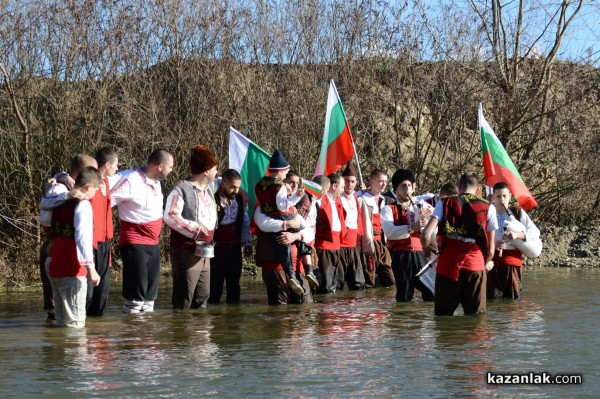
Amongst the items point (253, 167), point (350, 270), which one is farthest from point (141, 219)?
point (350, 270)

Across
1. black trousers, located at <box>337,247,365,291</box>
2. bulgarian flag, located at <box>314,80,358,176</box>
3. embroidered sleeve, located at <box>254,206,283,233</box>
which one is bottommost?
black trousers, located at <box>337,247,365,291</box>

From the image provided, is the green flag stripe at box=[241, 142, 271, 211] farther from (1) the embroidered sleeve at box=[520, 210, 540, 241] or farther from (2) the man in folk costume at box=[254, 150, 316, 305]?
(1) the embroidered sleeve at box=[520, 210, 540, 241]

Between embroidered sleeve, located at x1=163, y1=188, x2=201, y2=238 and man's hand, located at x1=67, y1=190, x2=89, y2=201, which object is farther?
embroidered sleeve, located at x1=163, y1=188, x2=201, y2=238

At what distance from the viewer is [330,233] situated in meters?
15.6

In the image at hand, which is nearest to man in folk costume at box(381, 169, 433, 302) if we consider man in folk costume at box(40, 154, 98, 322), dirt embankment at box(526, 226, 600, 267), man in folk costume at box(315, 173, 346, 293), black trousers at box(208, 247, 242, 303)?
black trousers at box(208, 247, 242, 303)

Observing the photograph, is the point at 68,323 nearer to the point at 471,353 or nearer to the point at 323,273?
the point at 471,353

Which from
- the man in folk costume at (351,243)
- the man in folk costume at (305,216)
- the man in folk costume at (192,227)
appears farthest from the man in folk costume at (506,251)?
the man in folk costume at (192,227)

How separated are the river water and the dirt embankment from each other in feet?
22.7

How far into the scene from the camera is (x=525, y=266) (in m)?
19.7

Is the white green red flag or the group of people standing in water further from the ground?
the white green red flag

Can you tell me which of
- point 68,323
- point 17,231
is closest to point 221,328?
point 68,323

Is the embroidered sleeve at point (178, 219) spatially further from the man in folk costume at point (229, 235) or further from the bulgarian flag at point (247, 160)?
the bulgarian flag at point (247, 160)

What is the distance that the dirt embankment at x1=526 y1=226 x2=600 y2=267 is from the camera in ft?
66.3

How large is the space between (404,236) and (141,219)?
3235 mm
